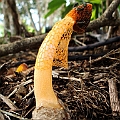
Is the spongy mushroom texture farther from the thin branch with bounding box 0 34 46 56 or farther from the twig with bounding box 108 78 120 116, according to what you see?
the thin branch with bounding box 0 34 46 56

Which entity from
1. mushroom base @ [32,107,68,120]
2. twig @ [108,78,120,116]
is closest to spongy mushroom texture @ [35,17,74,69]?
mushroom base @ [32,107,68,120]

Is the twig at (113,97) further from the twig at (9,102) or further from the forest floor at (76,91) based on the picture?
the twig at (9,102)

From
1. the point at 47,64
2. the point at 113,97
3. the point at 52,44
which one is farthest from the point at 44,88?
the point at 113,97

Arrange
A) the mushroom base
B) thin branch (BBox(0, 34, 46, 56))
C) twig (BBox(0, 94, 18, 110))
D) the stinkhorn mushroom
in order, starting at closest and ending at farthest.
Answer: the mushroom base → the stinkhorn mushroom → twig (BBox(0, 94, 18, 110)) → thin branch (BBox(0, 34, 46, 56))

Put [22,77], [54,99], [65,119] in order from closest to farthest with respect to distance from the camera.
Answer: [65,119], [54,99], [22,77]

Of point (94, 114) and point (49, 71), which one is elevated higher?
point (49, 71)

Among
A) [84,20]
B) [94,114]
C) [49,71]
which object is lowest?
[94,114]

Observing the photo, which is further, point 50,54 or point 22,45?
point 22,45

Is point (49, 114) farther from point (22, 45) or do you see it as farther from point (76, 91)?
point (22, 45)

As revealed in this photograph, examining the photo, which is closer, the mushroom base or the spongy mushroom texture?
the mushroom base

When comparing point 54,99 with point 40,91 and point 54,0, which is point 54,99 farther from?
point 54,0

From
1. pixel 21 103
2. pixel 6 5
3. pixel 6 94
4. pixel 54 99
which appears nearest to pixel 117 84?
pixel 54 99
